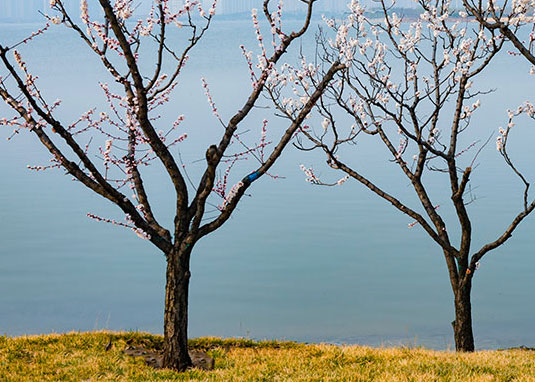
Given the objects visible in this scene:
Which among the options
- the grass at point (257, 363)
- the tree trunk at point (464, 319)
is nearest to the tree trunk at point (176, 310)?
the grass at point (257, 363)

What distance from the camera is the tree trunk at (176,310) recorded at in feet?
31.4

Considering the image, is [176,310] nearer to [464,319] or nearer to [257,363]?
[257,363]

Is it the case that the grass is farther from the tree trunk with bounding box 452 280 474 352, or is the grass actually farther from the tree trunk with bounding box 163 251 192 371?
the tree trunk with bounding box 452 280 474 352

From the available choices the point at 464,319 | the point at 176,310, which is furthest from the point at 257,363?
the point at 464,319

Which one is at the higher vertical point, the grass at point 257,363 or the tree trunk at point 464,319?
the tree trunk at point 464,319

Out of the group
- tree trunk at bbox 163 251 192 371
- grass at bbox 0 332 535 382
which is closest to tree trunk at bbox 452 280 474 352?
grass at bbox 0 332 535 382

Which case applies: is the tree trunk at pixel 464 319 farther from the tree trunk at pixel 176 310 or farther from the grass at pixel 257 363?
the tree trunk at pixel 176 310

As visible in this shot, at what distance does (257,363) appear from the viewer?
9953 millimetres

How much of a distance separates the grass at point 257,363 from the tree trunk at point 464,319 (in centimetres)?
81

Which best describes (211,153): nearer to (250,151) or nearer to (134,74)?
(250,151)

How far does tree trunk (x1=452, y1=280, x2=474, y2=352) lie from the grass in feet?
2.66

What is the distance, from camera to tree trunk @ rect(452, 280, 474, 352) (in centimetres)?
1216

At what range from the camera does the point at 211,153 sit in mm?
9664

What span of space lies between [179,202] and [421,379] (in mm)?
3840
